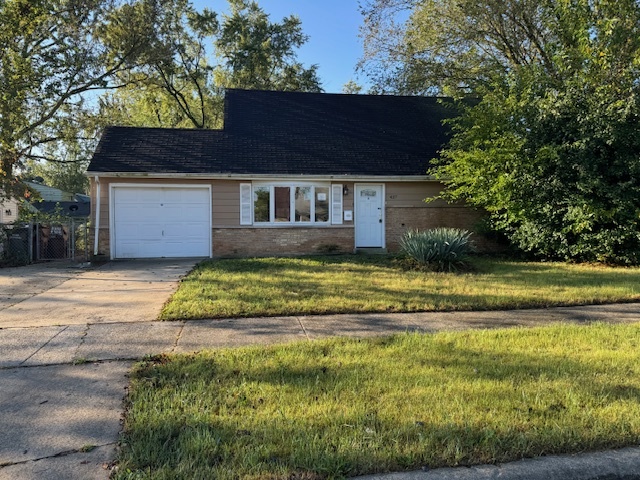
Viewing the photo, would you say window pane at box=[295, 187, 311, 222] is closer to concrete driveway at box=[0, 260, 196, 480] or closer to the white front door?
the white front door

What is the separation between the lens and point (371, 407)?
3408 mm

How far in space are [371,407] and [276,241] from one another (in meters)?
10.7

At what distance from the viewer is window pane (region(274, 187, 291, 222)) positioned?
45.9 ft

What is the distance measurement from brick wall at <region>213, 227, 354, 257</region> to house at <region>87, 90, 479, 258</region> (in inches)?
1.2

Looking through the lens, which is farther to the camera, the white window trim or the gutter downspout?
the white window trim

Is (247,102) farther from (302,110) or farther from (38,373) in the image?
(38,373)

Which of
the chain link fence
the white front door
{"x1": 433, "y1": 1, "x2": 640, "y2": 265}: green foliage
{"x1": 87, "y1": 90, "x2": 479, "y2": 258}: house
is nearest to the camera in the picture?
{"x1": 433, "y1": 1, "x2": 640, "y2": 265}: green foliage

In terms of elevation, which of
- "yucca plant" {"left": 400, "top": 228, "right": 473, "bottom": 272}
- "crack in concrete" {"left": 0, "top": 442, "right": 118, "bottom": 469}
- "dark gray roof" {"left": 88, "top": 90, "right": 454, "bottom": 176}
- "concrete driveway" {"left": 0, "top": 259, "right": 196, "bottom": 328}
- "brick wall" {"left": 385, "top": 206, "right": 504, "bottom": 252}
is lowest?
"crack in concrete" {"left": 0, "top": 442, "right": 118, "bottom": 469}

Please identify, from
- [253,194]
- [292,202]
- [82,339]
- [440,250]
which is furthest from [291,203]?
[82,339]

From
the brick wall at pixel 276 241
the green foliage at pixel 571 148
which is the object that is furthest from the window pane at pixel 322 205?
the green foliage at pixel 571 148

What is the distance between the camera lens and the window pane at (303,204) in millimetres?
14078

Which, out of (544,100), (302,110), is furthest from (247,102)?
(544,100)

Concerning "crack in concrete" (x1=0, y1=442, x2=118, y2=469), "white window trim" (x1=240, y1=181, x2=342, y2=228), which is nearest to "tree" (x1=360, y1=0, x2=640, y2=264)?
"white window trim" (x1=240, y1=181, x2=342, y2=228)

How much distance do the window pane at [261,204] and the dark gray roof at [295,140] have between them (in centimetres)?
67
